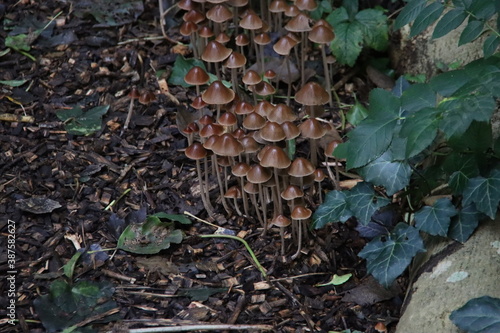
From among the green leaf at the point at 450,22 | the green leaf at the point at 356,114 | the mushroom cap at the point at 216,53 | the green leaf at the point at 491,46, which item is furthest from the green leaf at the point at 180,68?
the green leaf at the point at 491,46

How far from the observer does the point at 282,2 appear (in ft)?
18.1

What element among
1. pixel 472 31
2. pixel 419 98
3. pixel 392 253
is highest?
pixel 472 31

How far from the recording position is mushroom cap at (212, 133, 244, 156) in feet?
13.7

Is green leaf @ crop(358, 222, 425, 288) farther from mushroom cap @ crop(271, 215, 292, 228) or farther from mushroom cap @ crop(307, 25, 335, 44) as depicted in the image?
mushroom cap @ crop(307, 25, 335, 44)

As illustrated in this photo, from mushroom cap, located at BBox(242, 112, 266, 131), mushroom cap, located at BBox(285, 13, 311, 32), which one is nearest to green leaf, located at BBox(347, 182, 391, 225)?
mushroom cap, located at BBox(242, 112, 266, 131)

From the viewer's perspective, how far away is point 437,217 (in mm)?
3879

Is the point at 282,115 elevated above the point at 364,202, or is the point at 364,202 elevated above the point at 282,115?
the point at 282,115

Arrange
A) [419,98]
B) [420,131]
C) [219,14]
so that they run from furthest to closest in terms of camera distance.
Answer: [219,14] → [419,98] → [420,131]

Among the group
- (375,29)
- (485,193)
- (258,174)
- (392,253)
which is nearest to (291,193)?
(258,174)

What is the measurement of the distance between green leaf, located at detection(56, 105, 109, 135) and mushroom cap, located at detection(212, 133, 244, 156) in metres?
1.56

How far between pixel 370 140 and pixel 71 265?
2.06 meters

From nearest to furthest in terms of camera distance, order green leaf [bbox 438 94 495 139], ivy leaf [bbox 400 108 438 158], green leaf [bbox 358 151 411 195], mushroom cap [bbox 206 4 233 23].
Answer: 1. green leaf [bbox 438 94 495 139]
2. ivy leaf [bbox 400 108 438 158]
3. green leaf [bbox 358 151 411 195]
4. mushroom cap [bbox 206 4 233 23]

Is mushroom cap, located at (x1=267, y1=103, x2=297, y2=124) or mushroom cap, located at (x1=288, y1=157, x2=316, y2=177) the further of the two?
mushroom cap, located at (x1=267, y1=103, x2=297, y2=124)

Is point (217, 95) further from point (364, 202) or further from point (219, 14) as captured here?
point (364, 202)
